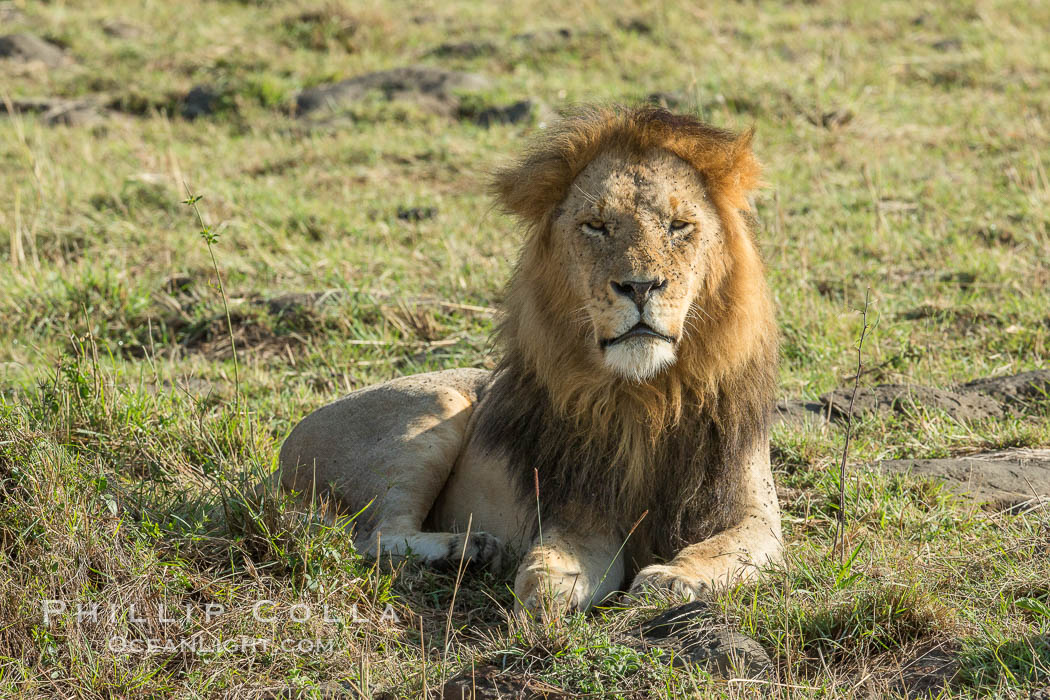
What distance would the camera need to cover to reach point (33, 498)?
3586mm

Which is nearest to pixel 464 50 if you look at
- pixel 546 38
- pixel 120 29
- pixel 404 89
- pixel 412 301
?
pixel 546 38

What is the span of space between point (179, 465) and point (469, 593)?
121 centimetres

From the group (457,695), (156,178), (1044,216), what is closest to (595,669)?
(457,695)

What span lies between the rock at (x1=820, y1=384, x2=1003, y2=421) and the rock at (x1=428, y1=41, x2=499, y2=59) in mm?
7143

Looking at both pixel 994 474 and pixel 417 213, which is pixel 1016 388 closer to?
pixel 994 474

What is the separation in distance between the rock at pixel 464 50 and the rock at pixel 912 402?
7.14m

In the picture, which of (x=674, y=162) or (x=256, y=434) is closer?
(x=674, y=162)

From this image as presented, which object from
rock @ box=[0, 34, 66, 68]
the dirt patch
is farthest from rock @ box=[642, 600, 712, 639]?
rock @ box=[0, 34, 66, 68]

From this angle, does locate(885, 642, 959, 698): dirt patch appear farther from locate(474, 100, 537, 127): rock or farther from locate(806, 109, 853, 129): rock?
locate(474, 100, 537, 127): rock

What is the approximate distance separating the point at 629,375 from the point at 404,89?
7.52m

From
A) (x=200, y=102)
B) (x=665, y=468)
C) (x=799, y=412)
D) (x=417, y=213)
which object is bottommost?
(x=799, y=412)

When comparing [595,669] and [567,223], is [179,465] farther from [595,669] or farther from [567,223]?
[595,669]

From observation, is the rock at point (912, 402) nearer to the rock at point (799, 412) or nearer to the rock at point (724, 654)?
the rock at point (799, 412)

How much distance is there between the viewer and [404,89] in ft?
34.1
